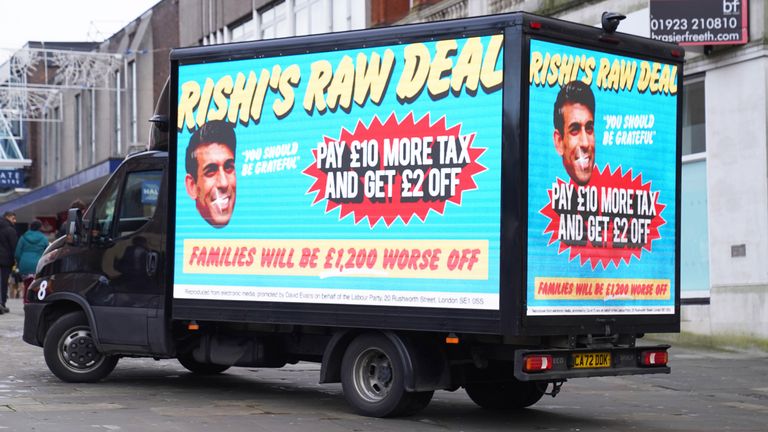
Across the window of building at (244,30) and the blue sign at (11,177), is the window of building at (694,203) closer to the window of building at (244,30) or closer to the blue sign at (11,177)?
the window of building at (244,30)

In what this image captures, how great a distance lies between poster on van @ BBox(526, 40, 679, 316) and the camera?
9492 mm

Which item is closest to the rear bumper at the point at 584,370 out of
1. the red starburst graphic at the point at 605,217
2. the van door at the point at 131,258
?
the red starburst graphic at the point at 605,217

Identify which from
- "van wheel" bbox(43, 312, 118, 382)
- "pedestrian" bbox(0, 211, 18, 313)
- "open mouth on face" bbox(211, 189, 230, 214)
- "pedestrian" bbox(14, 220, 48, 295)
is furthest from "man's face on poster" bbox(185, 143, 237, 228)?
"pedestrian" bbox(14, 220, 48, 295)

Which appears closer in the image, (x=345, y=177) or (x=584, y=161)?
(x=584, y=161)

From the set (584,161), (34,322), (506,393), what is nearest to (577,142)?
(584,161)

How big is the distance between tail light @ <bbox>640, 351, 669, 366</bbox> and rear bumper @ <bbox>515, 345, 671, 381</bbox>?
25 millimetres

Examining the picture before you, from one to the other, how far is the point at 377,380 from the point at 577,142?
8.27 ft

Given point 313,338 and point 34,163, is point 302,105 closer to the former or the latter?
point 313,338

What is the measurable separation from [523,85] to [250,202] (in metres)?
2.88

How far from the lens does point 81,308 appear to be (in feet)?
40.9

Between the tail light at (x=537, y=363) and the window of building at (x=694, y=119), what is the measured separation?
984 cm

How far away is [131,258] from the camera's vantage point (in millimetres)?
11945

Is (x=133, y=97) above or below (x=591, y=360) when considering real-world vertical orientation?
above

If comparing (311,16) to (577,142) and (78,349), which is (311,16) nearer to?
(78,349)
